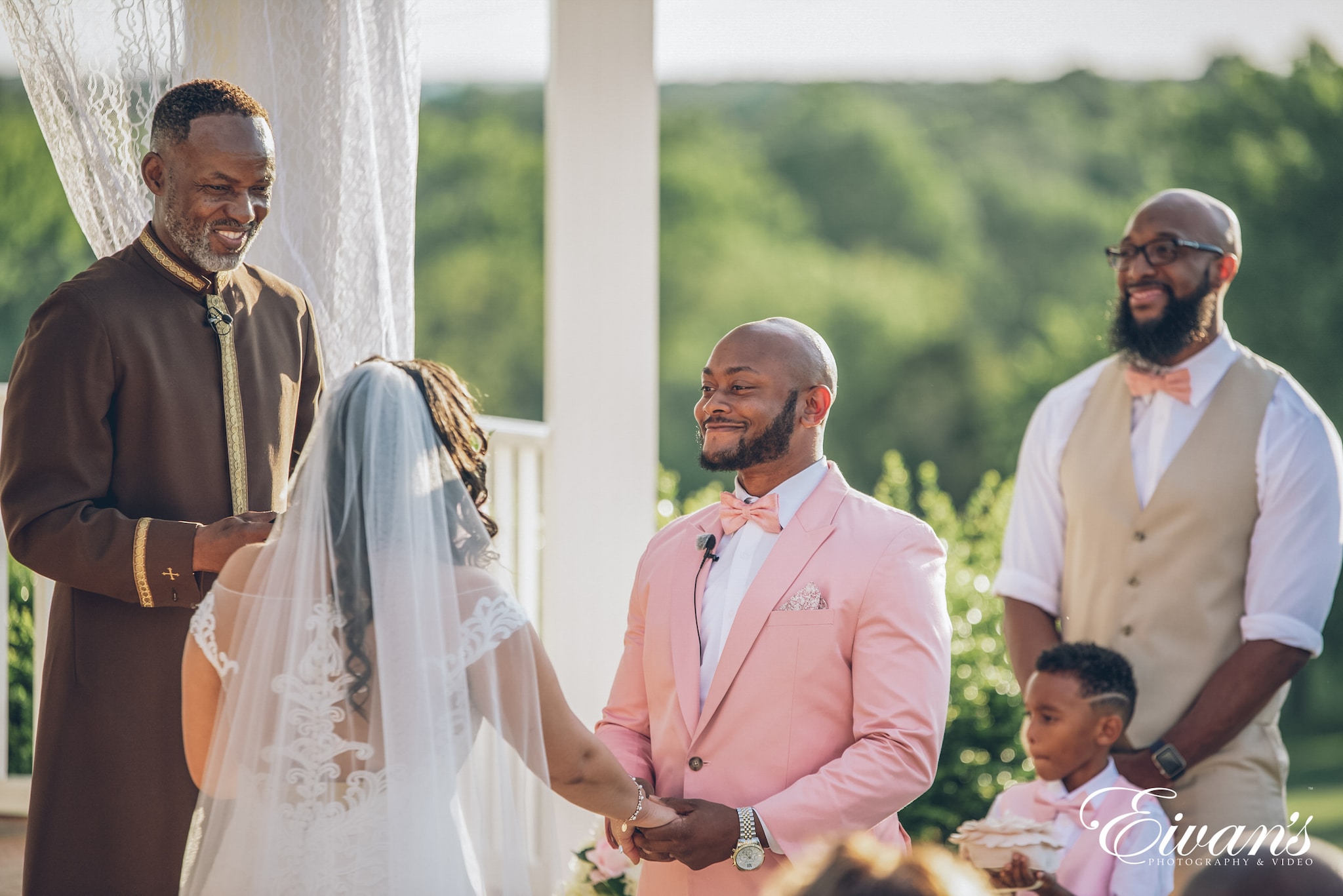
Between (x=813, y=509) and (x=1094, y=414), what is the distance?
1.47 m

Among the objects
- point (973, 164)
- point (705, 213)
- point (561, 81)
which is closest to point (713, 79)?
point (705, 213)

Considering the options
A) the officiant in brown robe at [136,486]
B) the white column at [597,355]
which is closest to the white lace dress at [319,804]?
the officiant in brown robe at [136,486]

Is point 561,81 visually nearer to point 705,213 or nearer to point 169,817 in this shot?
A: point 169,817

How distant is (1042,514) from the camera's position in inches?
164

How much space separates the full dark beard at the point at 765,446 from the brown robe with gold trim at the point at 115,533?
3.54 ft

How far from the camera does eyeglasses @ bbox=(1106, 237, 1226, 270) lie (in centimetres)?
397

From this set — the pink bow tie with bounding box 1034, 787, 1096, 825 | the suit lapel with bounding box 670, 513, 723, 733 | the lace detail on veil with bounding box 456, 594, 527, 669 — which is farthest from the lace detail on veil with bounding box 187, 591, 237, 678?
the pink bow tie with bounding box 1034, 787, 1096, 825

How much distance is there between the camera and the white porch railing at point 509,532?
5000 millimetres

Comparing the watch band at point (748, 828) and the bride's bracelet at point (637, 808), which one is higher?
the bride's bracelet at point (637, 808)

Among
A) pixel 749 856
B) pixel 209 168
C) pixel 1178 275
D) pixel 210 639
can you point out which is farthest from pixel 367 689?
pixel 1178 275

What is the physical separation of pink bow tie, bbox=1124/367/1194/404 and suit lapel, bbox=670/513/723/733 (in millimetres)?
1556

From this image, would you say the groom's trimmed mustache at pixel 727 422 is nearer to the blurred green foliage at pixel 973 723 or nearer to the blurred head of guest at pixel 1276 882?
the blurred head of guest at pixel 1276 882

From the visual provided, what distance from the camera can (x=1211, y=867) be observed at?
185 cm

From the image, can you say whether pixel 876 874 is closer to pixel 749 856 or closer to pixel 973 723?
pixel 749 856
